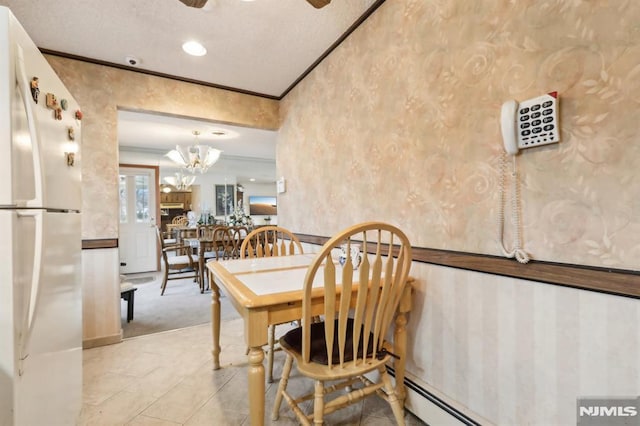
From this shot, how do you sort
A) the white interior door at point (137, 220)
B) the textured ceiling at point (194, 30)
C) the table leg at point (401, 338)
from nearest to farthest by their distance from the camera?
1. the table leg at point (401, 338)
2. the textured ceiling at point (194, 30)
3. the white interior door at point (137, 220)

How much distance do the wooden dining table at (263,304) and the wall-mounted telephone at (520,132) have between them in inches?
20.5

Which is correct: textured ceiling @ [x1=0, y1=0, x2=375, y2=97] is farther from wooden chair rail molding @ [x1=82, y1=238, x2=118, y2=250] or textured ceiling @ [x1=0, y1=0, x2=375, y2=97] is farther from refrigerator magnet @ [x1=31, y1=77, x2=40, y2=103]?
wooden chair rail molding @ [x1=82, y1=238, x2=118, y2=250]

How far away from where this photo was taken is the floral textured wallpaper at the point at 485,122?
85cm

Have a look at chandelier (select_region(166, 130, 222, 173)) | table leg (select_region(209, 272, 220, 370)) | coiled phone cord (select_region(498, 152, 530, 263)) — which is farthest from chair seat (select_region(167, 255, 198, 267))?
coiled phone cord (select_region(498, 152, 530, 263))

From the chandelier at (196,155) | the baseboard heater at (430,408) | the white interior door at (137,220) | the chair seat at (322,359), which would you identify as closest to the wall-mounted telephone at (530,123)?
the chair seat at (322,359)

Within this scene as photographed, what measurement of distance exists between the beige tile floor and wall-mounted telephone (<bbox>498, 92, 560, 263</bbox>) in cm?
109

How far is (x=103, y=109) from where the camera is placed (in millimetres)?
2377

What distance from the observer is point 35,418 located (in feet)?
3.04

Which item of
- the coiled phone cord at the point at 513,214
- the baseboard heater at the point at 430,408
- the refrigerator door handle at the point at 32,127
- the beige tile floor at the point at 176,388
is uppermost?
the refrigerator door handle at the point at 32,127

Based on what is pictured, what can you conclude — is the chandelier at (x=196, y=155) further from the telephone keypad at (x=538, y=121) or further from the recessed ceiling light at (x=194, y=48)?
the telephone keypad at (x=538, y=121)

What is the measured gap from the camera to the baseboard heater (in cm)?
129

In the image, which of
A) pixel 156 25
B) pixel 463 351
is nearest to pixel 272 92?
pixel 156 25

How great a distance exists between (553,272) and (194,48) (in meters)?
2.60

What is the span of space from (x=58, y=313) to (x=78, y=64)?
2179 mm
